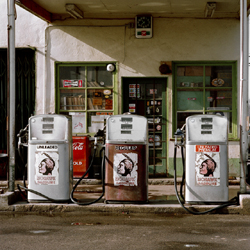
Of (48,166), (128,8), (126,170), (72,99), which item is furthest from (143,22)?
(48,166)

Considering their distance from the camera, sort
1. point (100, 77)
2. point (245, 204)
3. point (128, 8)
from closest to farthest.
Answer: point (245, 204) < point (128, 8) < point (100, 77)

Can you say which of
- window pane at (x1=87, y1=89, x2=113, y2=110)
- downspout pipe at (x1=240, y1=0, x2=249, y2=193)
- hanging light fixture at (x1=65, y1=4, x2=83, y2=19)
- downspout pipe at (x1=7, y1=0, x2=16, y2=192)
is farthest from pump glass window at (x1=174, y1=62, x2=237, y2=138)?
downspout pipe at (x1=7, y1=0, x2=16, y2=192)

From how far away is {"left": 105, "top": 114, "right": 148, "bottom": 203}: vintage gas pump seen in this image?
7473 millimetres

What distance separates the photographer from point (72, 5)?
1055 centimetres

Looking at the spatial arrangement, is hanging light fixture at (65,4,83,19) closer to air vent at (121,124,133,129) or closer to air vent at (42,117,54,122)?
air vent at (42,117,54,122)

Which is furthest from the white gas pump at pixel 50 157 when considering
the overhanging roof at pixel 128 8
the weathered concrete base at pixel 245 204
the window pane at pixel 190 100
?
the window pane at pixel 190 100

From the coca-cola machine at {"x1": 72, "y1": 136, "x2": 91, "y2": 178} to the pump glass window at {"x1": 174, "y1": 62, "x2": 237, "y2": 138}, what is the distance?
99.3 inches

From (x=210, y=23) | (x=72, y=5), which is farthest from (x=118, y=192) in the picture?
(x=210, y=23)

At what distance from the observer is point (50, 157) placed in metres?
7.53

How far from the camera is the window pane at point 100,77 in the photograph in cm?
1157

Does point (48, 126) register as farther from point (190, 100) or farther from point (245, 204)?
point (190, 100)

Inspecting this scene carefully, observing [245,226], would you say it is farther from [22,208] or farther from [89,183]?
[89,183]

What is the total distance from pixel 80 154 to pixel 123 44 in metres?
3.06

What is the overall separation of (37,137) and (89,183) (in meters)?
3.53
